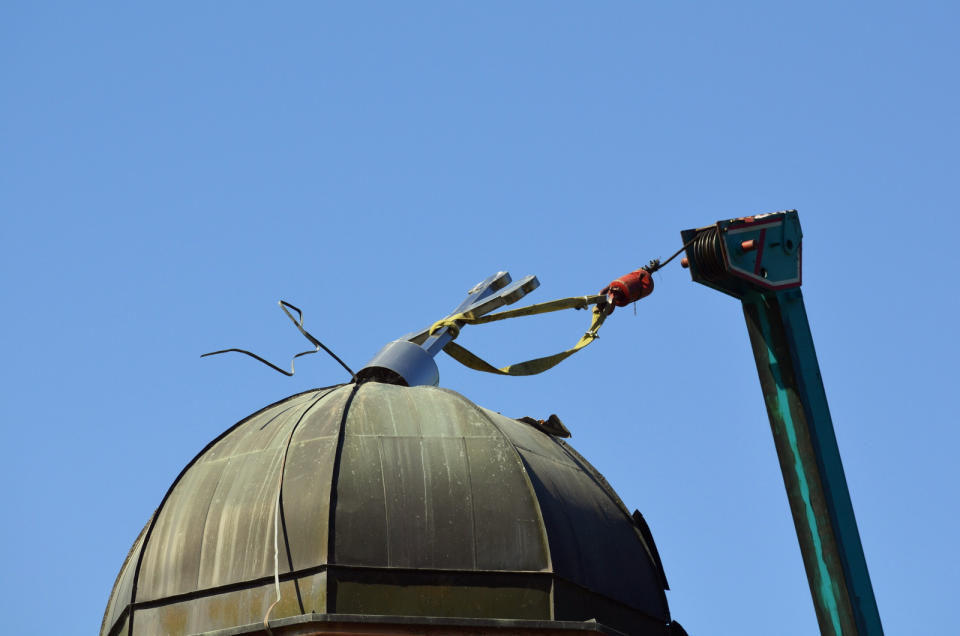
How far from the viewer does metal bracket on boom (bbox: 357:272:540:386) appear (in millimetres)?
24141

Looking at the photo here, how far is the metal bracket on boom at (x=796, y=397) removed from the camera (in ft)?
63.2

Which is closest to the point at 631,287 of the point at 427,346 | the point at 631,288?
the point at 631,288

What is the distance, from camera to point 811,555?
63.8ft

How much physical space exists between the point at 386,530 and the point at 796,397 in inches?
195

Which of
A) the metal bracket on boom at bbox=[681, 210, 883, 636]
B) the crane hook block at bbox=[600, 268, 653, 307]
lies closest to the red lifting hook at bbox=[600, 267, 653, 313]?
the crane hook block at bbox=[600, 268, 653, 307]

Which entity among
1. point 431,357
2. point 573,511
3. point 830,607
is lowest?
point 830,607

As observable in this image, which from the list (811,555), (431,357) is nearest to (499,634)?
(811,555)

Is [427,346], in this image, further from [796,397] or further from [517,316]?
[796,397]

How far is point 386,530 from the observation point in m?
20.9

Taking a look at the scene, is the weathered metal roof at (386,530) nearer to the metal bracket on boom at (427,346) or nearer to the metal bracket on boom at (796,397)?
the metal bracket on boom at (427,346)

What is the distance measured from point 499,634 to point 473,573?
77 cm

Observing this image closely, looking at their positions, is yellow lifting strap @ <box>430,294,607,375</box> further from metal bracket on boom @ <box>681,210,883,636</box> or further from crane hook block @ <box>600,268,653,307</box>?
metal bracket on boom @ <box>681,210,883,636</box>

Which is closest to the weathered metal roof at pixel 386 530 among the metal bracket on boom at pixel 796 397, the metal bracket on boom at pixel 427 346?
the metal bracket on boom at pixel 427 346

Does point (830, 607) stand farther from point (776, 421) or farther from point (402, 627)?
point (402, 627)
